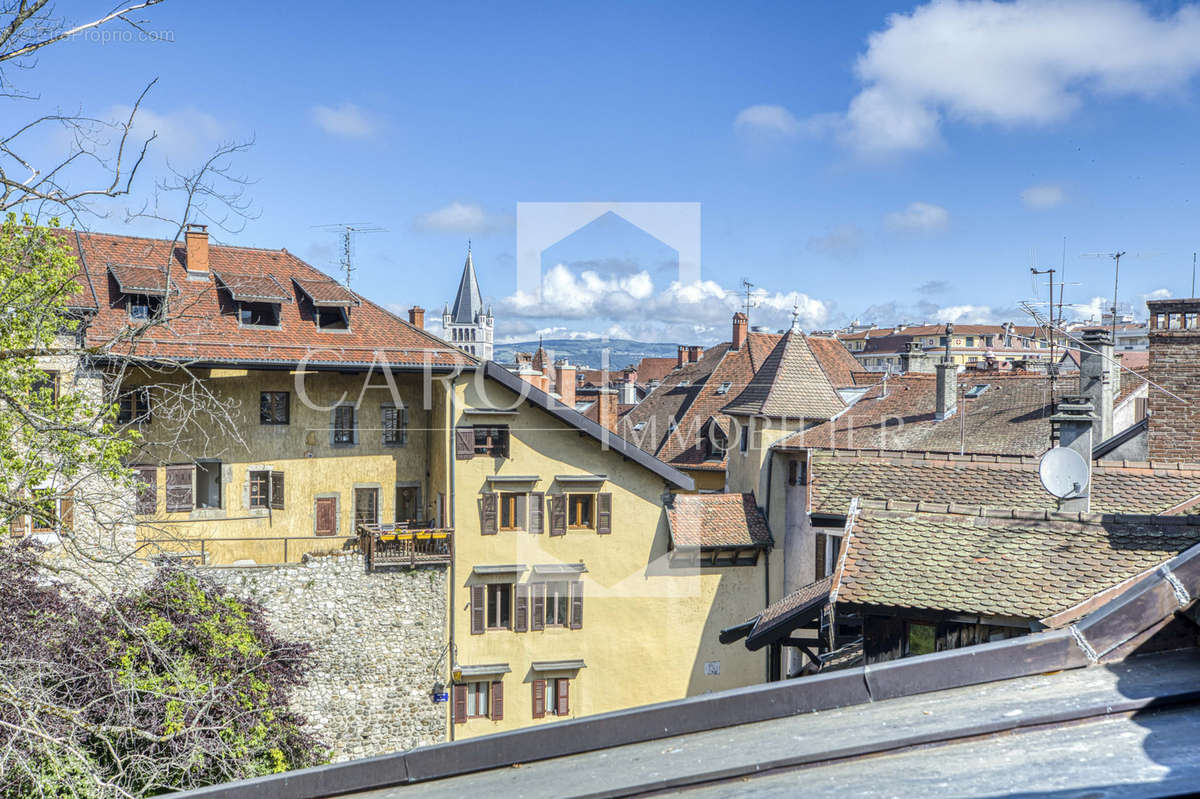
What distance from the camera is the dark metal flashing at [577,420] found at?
2277 cm

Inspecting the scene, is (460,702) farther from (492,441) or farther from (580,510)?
(492,441)

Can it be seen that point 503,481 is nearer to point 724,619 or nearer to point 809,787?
point 724,619

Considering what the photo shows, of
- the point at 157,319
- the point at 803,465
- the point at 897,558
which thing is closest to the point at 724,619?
the point at 803,465

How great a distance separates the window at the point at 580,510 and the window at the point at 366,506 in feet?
18.1

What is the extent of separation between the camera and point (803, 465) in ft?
74.9

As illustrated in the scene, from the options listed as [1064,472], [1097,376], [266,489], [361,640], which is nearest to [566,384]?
[266,489]

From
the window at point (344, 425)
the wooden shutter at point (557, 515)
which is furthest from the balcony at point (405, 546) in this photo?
the window at point (344, 425)

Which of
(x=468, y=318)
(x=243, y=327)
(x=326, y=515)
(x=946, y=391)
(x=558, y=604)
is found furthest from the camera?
(x=468, y=318)

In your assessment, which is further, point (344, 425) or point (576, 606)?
point (344, 425)

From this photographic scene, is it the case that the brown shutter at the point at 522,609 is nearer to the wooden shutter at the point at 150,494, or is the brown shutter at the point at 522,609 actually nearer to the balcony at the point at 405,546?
the balcony at the point at 405,546

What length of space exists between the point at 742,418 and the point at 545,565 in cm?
700

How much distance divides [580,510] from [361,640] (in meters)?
6.31

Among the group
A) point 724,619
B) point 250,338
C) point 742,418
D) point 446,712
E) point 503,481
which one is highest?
point 250,338

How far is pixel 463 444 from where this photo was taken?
2270 centimetres
